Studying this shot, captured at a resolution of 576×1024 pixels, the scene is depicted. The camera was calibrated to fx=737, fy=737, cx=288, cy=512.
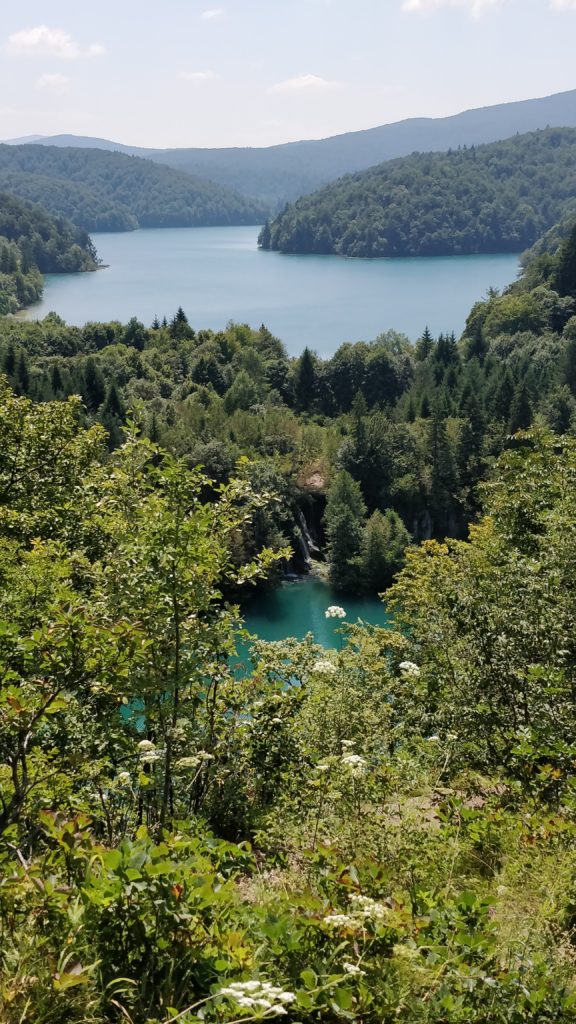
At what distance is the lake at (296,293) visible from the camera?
4259 inches

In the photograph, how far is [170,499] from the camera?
5.31 metres

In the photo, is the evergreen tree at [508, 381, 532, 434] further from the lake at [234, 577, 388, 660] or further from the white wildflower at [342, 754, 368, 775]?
the white wildflower at [342, 754, 368, 775]

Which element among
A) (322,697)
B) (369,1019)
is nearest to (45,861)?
(369,1019)

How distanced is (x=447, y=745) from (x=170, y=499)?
3.69m

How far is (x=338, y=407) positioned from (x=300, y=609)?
3107cm

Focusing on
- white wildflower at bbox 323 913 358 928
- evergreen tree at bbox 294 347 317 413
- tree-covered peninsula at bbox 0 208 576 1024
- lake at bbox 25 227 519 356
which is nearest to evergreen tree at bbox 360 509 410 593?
evergreen tree at bbox 294 347 317 413

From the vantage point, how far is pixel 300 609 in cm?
4416

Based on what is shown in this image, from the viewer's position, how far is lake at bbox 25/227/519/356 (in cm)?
10819

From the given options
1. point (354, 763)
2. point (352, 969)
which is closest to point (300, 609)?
point (354, 763)

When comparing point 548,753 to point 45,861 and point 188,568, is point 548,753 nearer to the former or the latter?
point 188,568

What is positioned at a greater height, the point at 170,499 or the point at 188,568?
the point at 170,499

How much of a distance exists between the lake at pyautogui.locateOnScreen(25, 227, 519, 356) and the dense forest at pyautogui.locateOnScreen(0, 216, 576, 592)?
19.3m

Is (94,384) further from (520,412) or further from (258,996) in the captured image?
(258,996)

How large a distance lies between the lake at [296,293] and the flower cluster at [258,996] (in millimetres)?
90642
